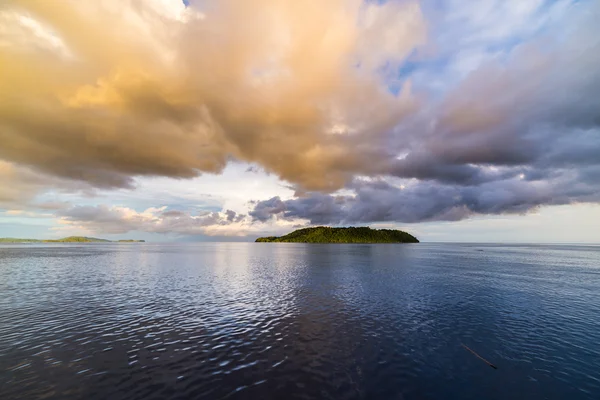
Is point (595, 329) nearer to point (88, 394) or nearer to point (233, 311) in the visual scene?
point (233, 311)

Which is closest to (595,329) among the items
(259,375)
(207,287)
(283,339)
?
(283,339)

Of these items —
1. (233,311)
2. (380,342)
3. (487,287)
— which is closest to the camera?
(380,342)

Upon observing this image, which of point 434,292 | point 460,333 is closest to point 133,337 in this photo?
point 460,333

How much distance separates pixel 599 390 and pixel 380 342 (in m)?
17.7

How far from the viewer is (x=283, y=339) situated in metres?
31.2

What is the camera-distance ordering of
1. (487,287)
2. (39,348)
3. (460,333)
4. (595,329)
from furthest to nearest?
(487,287), (595,329), (460,333), (39,348)

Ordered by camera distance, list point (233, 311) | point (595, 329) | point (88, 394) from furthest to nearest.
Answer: point (233, 311) → point (595, 329) → point (88, 394)

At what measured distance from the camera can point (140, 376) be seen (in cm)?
2247

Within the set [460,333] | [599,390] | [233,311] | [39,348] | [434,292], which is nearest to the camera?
[599,390]

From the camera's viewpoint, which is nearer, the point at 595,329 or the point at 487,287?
the point at 595,329

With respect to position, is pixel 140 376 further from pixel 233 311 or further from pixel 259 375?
pixel 233 311

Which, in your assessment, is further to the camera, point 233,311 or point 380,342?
point 233,311

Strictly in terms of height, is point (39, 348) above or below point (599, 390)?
above

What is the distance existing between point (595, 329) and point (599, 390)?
21.7 metres
